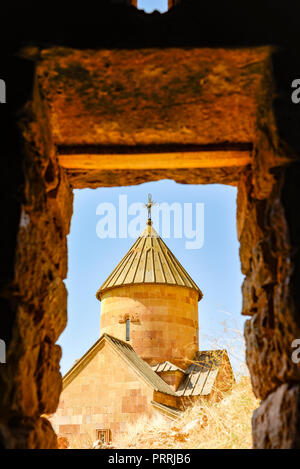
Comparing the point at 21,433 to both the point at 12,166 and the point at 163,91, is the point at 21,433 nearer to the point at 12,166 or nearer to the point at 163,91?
the point at 12,166

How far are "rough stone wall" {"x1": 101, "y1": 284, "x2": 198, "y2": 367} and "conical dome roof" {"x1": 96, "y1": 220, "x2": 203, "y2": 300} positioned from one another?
0.27 m

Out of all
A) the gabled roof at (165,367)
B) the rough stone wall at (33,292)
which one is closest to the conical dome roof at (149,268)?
the gabled roof at (165,367)

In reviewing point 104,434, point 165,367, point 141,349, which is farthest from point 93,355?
point 141,349

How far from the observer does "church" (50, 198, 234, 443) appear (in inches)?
529

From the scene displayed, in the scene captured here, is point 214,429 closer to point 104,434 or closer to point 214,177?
point 214,177

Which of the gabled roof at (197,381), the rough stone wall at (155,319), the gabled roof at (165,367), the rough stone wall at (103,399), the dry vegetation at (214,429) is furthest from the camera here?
the rough stone wall at (155,319)

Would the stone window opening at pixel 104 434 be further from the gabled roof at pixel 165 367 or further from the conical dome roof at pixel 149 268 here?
the conical dome roof at pixel 149 268

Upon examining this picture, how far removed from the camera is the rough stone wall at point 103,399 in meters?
13.1

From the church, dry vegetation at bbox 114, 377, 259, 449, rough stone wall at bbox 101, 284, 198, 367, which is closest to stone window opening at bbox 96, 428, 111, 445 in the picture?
the church

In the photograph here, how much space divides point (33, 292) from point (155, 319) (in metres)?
16.3

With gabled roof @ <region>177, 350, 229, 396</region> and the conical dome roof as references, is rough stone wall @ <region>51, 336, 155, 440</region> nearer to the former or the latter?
gabled roof @ <region>177, 350, 229, 396</region>

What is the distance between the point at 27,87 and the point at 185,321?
678 inches

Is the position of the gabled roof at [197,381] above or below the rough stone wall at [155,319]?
below

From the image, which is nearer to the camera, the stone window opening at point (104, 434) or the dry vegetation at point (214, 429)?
the dry vegetation at point (214, 429)
